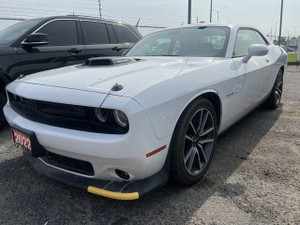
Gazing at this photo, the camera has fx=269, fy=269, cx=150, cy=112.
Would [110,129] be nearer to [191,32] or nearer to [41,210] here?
[41,210]

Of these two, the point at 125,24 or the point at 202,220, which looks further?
the point at 125,24

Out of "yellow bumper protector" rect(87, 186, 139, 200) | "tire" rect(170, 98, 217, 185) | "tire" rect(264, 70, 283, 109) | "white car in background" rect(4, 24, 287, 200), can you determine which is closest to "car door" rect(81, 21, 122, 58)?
"white car in background" rect(4, 24, 287, 200)

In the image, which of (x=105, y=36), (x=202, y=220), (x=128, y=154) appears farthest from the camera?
(x=105, y=36)

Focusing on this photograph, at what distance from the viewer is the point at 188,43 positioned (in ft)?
10.5

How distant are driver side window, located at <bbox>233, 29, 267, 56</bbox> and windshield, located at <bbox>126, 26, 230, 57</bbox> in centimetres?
18

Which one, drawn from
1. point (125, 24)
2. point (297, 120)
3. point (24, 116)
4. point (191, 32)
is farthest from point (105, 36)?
point (297, 120)

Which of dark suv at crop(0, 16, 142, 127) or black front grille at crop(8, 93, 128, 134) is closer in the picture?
black front grille at crop(8, 93, 128, 134)

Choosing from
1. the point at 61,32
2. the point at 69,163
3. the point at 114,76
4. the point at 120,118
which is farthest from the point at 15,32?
the point at 120,118

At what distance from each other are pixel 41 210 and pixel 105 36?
3785 mm

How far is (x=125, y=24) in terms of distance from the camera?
566cm

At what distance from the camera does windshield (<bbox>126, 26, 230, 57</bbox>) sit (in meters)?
3.03

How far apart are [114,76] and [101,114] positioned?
377 mm

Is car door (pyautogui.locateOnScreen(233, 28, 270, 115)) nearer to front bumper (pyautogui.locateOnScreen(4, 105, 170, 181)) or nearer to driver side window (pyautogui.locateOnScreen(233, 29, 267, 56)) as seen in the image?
driver side window (pyautogui.locateOnScreen(233, 29, 267, 56))

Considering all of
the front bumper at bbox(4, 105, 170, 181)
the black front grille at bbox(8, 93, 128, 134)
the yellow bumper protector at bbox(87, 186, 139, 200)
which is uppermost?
the black front grille at bbox(8, 93, 128, 134)
